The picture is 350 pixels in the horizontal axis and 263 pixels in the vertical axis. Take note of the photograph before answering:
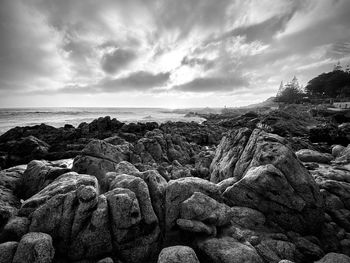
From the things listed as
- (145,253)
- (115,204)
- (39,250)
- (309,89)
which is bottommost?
(145,253)

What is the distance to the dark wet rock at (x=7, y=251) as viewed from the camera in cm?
460

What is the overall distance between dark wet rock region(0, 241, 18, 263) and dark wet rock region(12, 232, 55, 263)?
16 cm

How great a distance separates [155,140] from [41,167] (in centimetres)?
950

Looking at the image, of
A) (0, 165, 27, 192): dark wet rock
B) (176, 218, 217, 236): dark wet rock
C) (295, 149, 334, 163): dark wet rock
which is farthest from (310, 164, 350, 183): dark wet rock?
(0, 165, 27, 192): dark wet rock

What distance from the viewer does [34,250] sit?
15.4 feet

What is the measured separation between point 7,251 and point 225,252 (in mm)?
5727

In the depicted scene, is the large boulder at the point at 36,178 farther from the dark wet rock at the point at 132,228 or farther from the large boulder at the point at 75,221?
the dark wet rock at the point at 132,228

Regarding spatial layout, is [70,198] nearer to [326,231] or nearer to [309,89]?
[326,231]

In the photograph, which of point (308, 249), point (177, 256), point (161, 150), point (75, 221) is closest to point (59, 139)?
point (161, 150)

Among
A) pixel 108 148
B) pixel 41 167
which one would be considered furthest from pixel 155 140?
pixel 41 167

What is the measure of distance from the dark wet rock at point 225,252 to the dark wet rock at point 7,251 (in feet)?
16.4

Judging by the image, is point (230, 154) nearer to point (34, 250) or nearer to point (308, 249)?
point (308, 249)

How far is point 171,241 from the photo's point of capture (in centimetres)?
641

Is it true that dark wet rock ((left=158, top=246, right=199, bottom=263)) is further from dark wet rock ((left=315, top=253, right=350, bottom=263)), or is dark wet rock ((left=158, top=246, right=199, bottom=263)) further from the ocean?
the ocean
